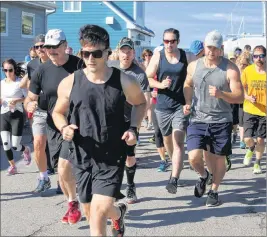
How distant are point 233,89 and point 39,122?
221cm

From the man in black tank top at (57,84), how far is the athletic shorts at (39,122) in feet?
2.42

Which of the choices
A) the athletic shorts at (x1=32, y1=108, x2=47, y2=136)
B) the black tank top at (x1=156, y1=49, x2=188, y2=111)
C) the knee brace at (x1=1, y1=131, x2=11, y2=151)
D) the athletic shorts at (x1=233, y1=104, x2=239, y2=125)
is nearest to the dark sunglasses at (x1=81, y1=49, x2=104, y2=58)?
the athletic shorts at (x1=32, y1=108, x2=47, y2=136)

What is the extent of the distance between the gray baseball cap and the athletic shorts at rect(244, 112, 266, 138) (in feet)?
7.81

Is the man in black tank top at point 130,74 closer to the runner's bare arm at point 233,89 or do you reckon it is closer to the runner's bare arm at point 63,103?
the runner's bare arm at point 233,89

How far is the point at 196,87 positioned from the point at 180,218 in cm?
138

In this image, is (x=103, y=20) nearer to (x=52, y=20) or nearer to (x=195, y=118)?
(x=52, y=20)

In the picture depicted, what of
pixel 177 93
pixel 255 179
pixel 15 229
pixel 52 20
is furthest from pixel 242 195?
pixel 52 20

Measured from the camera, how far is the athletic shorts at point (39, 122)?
593 centimetres

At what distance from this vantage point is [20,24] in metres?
22.2

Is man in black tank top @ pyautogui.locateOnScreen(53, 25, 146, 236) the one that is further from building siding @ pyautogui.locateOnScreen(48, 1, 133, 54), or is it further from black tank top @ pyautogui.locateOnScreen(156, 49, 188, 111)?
building siding @ pyautogui.locateOnScreen(48, 1, 133, 54)

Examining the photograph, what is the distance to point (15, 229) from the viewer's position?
4.78 meters

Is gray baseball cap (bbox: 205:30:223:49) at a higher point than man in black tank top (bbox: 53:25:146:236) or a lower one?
higher

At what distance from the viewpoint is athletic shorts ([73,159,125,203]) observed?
385 cm

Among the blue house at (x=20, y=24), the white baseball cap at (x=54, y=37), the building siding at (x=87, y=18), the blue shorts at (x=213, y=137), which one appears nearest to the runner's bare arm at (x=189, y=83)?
the blue shorts at (x=213, y=137)
